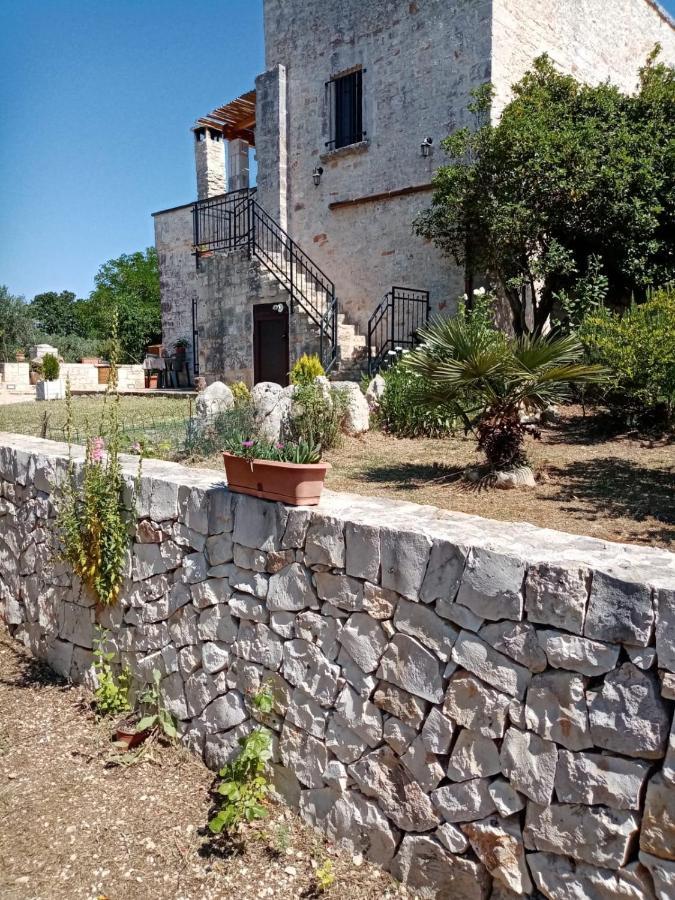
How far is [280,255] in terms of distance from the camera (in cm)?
1354

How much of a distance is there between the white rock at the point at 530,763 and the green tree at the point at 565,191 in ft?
25.4

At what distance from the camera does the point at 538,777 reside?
7.48 ft

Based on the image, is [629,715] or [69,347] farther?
[69,347]

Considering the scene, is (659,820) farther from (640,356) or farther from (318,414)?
(318,414)

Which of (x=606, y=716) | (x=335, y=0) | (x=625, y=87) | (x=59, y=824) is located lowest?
(x=59, y=824)

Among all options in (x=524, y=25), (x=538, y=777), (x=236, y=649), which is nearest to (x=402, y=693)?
(x=538, y=777)

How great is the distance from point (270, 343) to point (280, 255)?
2.31 m

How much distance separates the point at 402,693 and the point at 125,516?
226 centimetres

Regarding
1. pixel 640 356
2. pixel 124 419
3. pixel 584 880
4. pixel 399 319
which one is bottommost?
pixel 584 880

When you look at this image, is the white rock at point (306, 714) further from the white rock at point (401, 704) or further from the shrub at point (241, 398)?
the shrub at point (241, 398)

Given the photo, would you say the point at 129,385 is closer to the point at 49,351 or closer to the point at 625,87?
the point at 49,351

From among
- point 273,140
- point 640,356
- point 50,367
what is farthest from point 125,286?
point 640,356

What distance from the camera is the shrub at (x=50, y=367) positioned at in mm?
15242

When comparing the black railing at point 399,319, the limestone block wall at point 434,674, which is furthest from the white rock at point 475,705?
the black railing at point 399,319
